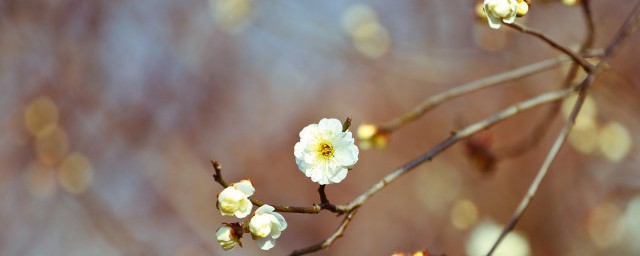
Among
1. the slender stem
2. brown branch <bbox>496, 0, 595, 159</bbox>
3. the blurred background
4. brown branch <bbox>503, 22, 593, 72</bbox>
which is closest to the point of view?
the slender stem

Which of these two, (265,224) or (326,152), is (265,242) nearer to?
(265,224)

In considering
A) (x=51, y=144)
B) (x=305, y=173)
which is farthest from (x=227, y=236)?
(x=51, y=144)

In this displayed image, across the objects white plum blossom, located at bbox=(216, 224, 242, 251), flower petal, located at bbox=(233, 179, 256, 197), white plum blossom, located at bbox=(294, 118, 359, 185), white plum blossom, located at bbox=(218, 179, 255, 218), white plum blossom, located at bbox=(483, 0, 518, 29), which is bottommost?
white plum blossom, located at bbox=(216, 224, 242, 251)

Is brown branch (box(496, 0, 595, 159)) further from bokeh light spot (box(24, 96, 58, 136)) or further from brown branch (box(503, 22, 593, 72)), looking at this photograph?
bokeh light spot (box(24, 96, 58, 136))

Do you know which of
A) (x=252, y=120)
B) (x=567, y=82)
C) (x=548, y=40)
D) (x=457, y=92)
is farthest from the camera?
(x=252, y=120)

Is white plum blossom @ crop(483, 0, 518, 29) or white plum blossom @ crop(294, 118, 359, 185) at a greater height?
white plum blossom @ crop(483, 0, 518, 29)

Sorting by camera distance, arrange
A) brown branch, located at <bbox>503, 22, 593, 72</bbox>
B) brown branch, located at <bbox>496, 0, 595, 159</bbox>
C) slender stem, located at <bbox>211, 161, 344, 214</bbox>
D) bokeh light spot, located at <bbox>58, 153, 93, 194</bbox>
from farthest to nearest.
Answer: bokeh light spot, located at <bbox>58, 153, 93, 194</bbox>
brown branch, located at <bbox>496, 0, 595, 159</bbox>
brown branch, located at <bbox>503, 22, 593, 72</bbox>
slender stem, located at <bbox>211, 161, 344, 214</bbox>

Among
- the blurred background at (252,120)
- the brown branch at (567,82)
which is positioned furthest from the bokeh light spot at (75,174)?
the brown branch at (567,82)

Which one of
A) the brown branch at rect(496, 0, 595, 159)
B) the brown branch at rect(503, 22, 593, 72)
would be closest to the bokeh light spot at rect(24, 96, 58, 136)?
the brown branch at rect(496, 0, 595, 159)

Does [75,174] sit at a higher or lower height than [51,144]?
lower
